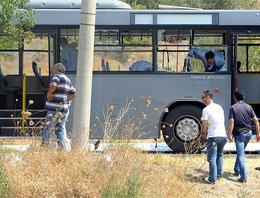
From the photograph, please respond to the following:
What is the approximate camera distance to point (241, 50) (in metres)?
16.6

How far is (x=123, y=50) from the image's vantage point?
1391 centimetres

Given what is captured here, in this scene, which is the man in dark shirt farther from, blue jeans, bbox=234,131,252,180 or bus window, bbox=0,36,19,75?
bus window, bbox=0,36,19,75

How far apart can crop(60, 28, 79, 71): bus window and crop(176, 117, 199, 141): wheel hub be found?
9.16 feet

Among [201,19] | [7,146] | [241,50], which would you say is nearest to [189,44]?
[201,19]

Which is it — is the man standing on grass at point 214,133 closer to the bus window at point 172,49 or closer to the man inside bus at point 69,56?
the bus window at point 172,49

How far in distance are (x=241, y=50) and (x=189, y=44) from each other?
2.82m

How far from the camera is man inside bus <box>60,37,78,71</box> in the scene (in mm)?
14211

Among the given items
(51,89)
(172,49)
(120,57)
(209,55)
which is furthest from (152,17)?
(51,89)

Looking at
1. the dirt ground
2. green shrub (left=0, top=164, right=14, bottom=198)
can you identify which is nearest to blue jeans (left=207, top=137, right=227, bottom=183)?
the dirt ground

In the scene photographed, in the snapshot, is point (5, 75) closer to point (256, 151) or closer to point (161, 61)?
point (161, 61)

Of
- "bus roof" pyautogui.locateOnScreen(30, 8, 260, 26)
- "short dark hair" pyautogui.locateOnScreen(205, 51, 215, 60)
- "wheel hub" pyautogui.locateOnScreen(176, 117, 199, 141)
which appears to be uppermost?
"bus roof" pyautogui.locateOnScreen(30, 8, 260, 26)

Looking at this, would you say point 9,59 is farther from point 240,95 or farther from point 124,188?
point 124,188

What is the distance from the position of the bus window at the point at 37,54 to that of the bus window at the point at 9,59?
23cm

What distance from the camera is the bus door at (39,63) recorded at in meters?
14.5
